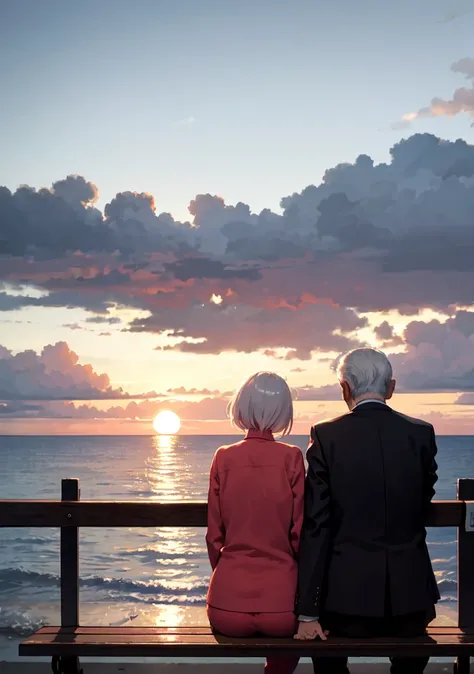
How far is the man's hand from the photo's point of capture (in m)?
3.28

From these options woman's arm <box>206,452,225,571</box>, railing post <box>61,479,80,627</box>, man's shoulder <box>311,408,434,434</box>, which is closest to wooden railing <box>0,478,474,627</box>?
railing post <box>61,479,80,627</box>

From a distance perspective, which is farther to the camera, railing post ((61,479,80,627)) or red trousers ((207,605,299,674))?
railing post ((61,479,80,627))

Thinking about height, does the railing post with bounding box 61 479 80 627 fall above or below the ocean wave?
above

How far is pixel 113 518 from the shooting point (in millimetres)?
4059

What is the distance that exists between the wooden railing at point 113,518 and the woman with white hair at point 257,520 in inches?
22.6

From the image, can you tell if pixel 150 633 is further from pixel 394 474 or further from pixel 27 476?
pixel 27 476

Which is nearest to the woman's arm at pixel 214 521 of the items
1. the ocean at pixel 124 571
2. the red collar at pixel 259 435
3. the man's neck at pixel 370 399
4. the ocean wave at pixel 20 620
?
the red collar at pixel 259 435

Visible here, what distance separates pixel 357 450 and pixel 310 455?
0.61ft

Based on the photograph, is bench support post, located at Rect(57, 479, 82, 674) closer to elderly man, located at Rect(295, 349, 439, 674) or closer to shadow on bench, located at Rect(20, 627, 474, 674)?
shadow on bench, located at Rect(20, 627, 474, 674)

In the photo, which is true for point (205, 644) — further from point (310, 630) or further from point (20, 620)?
point (20, 620)

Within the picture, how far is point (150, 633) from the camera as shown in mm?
3697

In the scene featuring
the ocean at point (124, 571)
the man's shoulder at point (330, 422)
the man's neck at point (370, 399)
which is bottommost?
the ocean at point (124, 571)

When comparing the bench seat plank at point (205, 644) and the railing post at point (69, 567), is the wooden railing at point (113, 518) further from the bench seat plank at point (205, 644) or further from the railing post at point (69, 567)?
the bench seat plank at point (205, 644)

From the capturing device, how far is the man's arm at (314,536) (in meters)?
3.21
